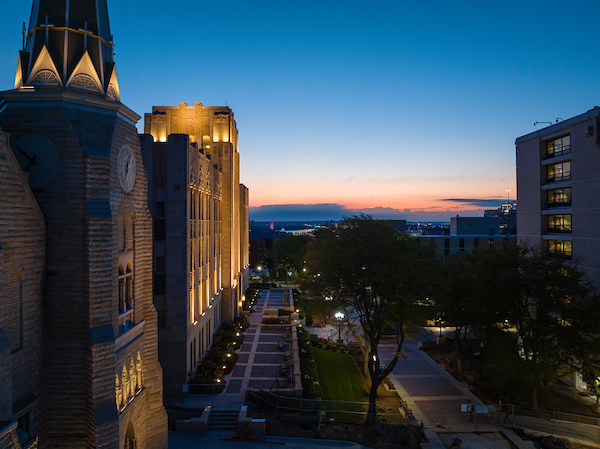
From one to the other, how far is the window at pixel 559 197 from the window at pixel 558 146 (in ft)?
10.2

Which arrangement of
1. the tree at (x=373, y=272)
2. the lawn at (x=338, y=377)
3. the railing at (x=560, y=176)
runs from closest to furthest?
the tree at (x=373, y=272), the lawn at (x=338, y=377), the railing at (x=560, y=176)

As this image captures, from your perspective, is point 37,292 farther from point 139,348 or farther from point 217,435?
point 217,435

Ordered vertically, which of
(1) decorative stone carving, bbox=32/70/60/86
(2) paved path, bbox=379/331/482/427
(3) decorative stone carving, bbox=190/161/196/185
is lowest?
(2) paved path, bbox=379/331/482/427

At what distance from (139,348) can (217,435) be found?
7.56 metres

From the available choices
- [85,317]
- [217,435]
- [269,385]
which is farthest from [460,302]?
[85,317]

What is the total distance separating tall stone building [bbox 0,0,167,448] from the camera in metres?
10.9

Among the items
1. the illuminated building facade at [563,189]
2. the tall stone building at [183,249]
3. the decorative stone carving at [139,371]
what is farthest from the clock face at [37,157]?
the illuminated building facade at [563,189]

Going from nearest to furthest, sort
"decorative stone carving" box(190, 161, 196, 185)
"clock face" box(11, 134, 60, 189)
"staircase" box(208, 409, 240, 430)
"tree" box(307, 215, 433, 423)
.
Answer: "clock face" box(11, 134, 60, 189), "staircase" box(208, 409, 240, 430), "tree" box(307, 215, 433, 423), "decorative stone carving" box(190, 161, 196, 185)

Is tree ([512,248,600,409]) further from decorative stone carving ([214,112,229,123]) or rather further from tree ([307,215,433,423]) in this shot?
decorative stone carving ([214,112,229,123])

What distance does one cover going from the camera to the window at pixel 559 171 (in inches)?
1126

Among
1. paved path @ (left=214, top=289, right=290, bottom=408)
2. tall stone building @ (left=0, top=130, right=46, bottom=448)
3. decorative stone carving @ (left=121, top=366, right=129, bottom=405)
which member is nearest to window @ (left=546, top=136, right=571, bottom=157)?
paved path @ (left=214, top=289, right=290, bottom=408)

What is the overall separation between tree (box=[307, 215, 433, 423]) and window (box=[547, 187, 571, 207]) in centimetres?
1497

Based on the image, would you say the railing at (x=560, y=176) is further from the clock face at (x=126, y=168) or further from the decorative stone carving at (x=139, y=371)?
the decorative stone carving at (x=139, y=371)

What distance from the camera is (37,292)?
10.6 metres
